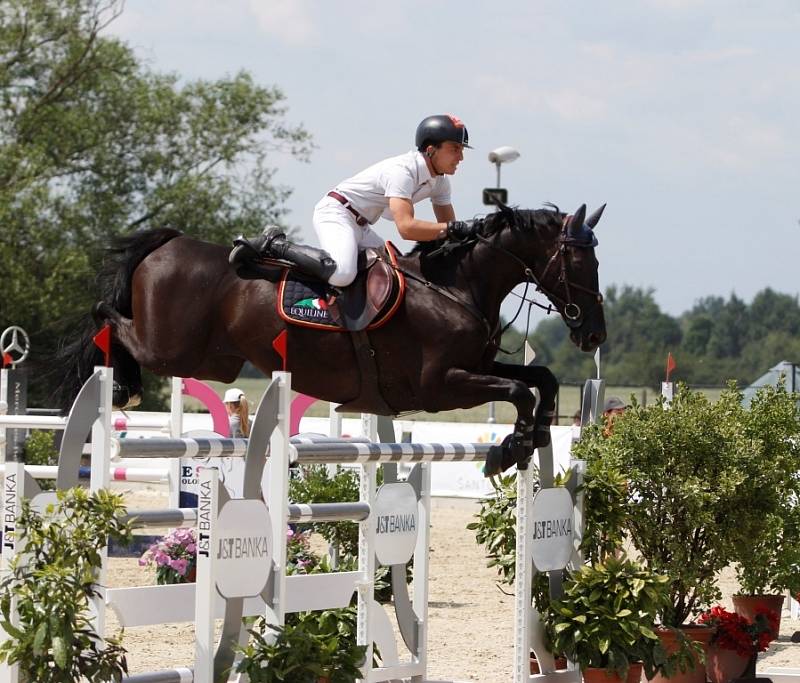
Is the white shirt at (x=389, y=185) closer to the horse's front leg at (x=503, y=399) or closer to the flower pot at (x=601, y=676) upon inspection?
the horse's front leg at (x=503, y=399)

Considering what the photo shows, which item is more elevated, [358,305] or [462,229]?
[462,229]

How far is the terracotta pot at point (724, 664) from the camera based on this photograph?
5.50 metres

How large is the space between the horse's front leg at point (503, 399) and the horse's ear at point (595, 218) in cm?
79

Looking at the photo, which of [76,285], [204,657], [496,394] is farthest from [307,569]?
[76,285]

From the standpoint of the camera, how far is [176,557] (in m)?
7.38

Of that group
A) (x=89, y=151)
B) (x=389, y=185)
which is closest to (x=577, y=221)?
(x=389, y=185)

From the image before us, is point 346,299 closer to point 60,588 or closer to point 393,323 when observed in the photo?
point 393,323

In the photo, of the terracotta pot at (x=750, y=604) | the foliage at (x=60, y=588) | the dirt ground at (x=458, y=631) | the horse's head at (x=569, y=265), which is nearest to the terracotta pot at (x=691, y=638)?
the terracotta pot at (x=750, y=604)

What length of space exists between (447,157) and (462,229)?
1.06 feet

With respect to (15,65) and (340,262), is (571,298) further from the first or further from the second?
(15,65)

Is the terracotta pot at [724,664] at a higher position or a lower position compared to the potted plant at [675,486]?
lower

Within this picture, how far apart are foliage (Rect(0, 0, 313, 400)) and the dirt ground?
14.9 metres

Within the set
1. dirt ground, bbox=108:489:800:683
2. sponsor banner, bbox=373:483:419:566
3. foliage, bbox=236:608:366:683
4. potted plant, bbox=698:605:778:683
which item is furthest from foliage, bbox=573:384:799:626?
foliage, bbox=236:608:366:683

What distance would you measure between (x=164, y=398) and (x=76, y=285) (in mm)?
3177
